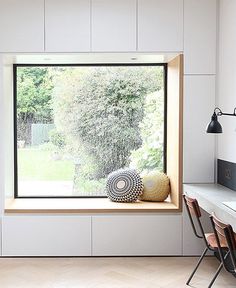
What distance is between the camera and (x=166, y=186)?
5.12 m

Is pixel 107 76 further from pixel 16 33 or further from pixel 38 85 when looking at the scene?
pixel 16 33

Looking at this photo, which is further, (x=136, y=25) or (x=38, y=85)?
(x=38, y=85)

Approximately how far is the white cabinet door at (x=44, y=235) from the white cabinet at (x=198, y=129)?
1328 millimetres

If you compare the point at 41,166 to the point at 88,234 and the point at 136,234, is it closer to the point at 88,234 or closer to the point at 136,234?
the point at 88,234

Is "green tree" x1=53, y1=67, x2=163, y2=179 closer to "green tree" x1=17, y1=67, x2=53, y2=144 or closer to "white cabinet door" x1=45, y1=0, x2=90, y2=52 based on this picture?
"green tree" x1=17, y1=67, x2=53, y2=144

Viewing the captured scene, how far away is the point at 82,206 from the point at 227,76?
216cm

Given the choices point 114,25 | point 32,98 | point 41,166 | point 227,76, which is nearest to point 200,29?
point 227,76

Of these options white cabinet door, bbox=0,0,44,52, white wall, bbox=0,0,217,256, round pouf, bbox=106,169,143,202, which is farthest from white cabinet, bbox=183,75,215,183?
white cabinet door, bbox=0,0,44,52

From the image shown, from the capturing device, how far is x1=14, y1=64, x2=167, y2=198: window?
547 centimetres

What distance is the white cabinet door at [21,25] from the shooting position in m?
4.72

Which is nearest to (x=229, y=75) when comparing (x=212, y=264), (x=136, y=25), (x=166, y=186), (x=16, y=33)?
(x=136, y=25)

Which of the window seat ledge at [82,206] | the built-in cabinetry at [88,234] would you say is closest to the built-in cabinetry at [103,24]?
the window seat ledge at [82,206]

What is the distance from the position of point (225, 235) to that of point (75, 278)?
1757 mm

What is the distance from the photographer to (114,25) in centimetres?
475
